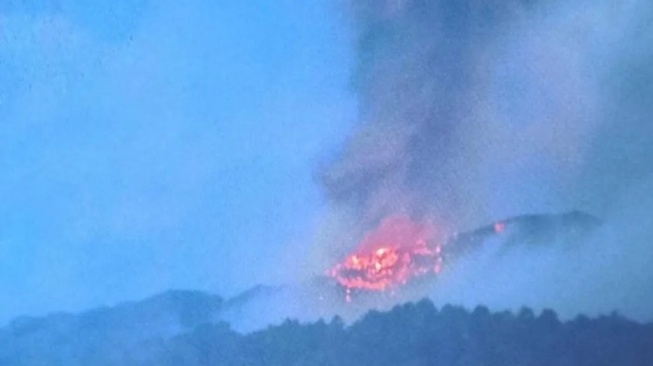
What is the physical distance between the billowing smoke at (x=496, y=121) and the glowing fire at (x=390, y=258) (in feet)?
0.09

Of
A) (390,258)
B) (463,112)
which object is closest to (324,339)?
(390,258)

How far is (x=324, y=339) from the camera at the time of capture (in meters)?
1.77

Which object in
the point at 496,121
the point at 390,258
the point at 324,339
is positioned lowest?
the point at 324,339

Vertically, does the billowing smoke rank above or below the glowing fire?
above

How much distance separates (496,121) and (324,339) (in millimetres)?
559

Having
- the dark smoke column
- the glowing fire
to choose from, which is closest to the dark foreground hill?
the glowing fire

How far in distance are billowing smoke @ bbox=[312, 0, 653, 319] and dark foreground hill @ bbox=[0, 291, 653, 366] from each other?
75 mm

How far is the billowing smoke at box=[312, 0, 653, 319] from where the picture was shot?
1713mm

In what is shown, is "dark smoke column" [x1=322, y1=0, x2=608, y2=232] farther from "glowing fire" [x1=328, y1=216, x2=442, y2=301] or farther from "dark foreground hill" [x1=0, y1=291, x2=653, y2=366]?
"dark foreground hill" [x1=0, y1=291, x2=653, y2=366]

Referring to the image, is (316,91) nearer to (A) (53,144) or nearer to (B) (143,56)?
(B) (143,56)

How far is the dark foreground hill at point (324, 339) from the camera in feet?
5.57

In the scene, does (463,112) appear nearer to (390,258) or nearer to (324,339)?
(390,258)

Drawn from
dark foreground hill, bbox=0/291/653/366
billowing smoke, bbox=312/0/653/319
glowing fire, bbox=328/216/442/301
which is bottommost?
dark foreground hill, bbox=0/291/653/366

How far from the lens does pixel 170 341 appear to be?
1725 mm
